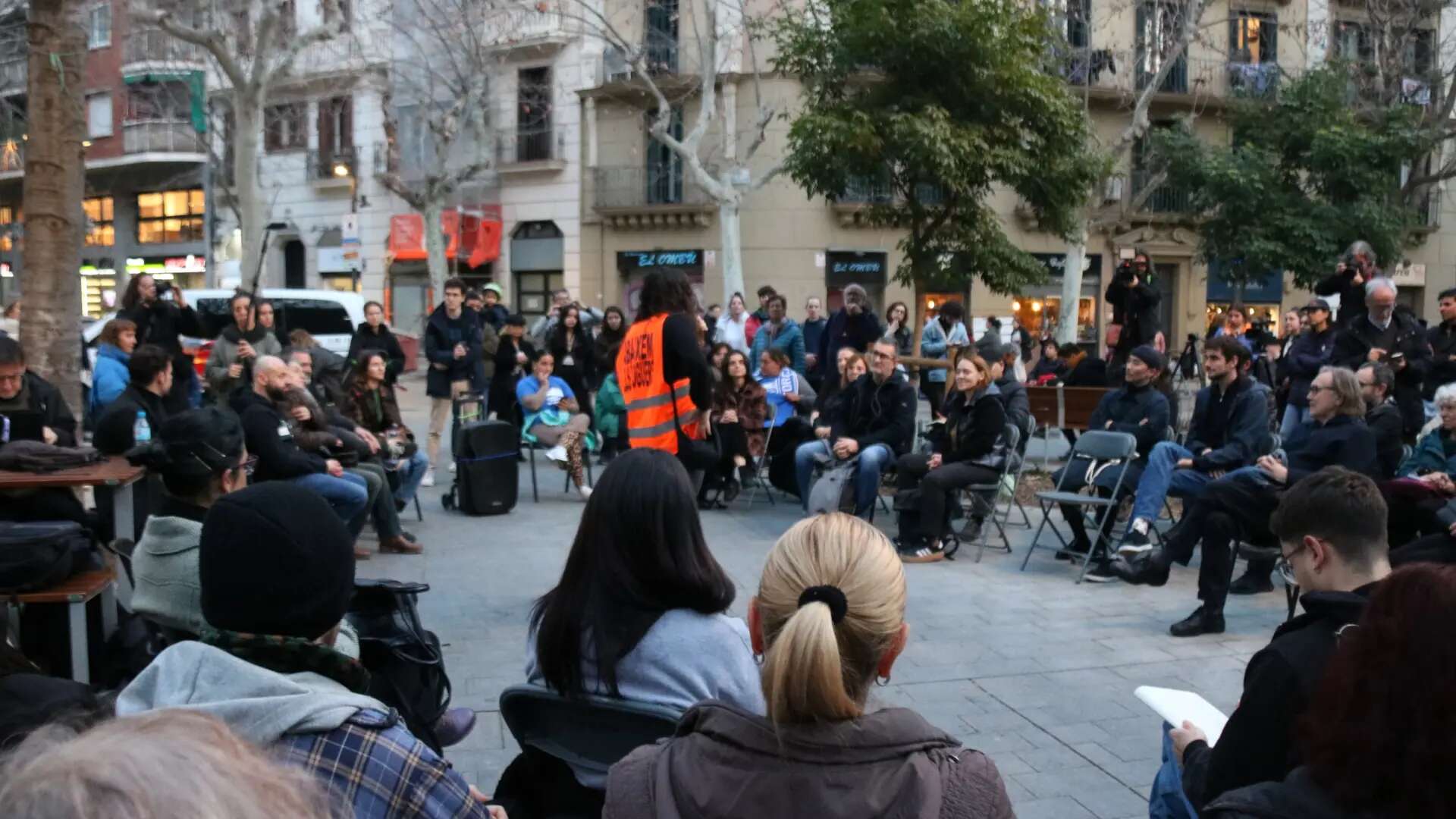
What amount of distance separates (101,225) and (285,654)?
42.1 m

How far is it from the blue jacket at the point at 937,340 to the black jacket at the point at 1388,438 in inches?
329

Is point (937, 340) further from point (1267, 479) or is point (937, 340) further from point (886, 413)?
point (1267, 479)

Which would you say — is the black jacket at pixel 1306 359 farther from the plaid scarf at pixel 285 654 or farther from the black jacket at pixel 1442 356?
the plaid scarf at pixel 285 654

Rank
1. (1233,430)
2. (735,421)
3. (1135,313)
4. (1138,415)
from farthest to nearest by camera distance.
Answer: (1135,313) < (735,421) < (1138,415) < (1233,430)

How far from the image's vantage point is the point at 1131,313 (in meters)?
11.8

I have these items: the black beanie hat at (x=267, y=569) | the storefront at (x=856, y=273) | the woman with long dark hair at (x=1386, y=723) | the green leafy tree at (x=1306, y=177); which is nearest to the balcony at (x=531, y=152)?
the storefront at (x=856, y=273)

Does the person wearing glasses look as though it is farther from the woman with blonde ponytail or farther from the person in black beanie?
the person in black beanie

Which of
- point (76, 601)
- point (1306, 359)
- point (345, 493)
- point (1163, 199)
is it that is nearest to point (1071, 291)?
point (1163, 199)

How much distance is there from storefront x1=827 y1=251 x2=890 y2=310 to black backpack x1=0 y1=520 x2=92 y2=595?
25.4 meters

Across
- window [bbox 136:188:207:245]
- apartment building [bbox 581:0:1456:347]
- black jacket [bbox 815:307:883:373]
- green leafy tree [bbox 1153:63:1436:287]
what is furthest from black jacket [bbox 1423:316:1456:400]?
window [bbox 136:188:207:245]

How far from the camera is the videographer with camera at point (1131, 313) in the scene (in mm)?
11711

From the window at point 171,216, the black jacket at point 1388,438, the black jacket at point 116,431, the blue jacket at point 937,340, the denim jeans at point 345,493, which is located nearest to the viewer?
the black jacket at point 116,431

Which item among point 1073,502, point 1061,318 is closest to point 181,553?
point 1073,502

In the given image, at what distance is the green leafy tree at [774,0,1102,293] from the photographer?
13.0 meters
